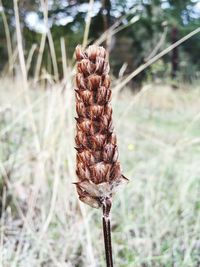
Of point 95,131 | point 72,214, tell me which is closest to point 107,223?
point 95,131

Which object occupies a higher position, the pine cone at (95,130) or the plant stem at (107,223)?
the pine cone at (95,130)

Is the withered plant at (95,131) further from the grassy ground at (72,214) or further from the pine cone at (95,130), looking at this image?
the grassy ground at (72,214)

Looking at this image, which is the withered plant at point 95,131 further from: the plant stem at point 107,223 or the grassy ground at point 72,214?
the grassy ground at point 72,214

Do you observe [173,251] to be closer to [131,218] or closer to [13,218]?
[131,218]

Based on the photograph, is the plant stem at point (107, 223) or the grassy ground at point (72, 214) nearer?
the plant stem at point (107, 223)

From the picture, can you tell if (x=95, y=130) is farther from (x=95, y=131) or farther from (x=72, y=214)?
(x=72, y=214)

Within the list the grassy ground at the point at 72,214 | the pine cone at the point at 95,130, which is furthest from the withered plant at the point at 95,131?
the grassy ground at the point at 72,214

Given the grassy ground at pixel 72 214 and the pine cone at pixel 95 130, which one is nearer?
the pine cone at pixel 95 130

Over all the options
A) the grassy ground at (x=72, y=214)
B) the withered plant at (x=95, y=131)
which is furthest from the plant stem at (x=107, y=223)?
the grassy ground at (x=72, y=214)

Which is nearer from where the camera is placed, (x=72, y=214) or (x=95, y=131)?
(x=95, y=131)
